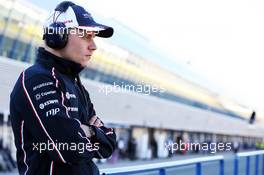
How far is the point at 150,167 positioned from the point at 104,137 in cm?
154

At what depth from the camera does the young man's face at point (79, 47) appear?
1.99m

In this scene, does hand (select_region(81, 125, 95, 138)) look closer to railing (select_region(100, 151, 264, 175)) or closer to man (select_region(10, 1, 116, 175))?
man (select_region(10, 1, 116, 175))

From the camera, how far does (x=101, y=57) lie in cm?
1827

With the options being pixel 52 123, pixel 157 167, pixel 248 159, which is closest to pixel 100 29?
pixel 52 123

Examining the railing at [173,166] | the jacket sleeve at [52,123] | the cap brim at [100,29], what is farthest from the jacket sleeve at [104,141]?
the railing at [173,166]

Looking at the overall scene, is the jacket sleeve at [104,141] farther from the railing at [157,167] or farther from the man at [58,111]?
the railing at [157,167]

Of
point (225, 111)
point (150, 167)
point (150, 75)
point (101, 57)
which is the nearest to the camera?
point (150, 167)

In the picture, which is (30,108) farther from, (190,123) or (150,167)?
(190,123)

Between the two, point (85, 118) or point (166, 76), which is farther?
point (166, 76)

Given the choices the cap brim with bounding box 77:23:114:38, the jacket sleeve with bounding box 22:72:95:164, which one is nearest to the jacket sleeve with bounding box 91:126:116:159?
the jacket sleeve with bounding box 22:72:95:164

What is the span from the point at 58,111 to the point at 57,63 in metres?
0.24

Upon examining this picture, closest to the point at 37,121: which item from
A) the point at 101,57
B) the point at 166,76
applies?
the point at 101,57

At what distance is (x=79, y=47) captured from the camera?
202cm

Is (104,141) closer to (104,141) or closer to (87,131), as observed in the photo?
(104,141)
